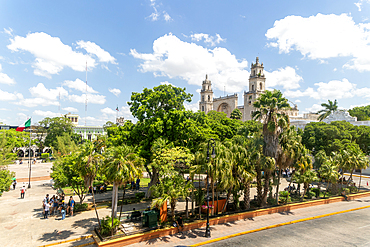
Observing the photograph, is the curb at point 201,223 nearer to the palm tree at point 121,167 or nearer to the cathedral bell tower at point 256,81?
the palm tree at point 121,167

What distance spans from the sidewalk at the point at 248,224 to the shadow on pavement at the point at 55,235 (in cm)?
524

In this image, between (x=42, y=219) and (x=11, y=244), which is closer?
(x=11, y=244)

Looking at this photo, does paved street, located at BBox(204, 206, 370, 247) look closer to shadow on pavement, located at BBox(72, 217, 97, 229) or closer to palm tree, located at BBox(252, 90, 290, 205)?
palm tree, located at BBox(252, 90, 290, 205)

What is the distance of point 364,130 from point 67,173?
53.5 metres

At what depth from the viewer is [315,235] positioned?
53.4 feet

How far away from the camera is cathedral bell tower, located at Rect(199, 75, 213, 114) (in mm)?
119000

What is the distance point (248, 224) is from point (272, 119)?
32.6 feet

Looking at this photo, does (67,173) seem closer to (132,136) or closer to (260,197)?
(132,136)

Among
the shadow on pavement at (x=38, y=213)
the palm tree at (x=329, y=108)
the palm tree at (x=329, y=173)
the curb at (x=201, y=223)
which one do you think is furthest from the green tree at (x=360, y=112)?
the shadow on pavement at (x=38, y=213)

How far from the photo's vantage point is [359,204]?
24891mm

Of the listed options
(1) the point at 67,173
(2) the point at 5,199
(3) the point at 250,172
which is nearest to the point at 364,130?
(3) the point at 250,172

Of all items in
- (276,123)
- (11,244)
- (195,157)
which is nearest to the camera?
(11,244)

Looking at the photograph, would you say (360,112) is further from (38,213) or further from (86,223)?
(38,213)

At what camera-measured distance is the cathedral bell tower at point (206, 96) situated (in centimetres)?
11900
